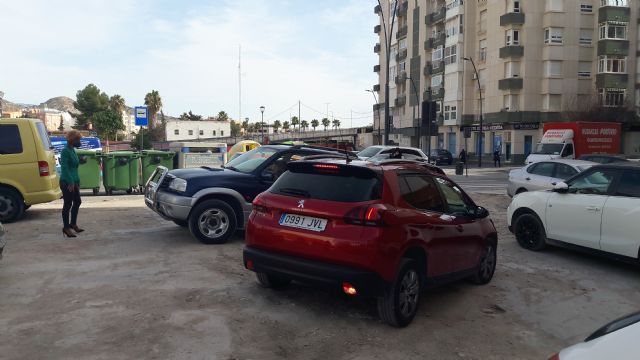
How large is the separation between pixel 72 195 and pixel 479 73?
5033cm

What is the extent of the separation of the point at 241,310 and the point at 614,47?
5101 centimetres

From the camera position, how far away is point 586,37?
4822cm

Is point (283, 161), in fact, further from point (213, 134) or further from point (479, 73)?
point (213, 134)

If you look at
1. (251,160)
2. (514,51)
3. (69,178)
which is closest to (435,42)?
(514,51)

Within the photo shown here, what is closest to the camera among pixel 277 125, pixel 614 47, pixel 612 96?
pixel 614 47

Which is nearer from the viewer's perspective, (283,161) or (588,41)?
(283,161)

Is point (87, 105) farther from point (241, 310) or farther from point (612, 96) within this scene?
point (241, 310)

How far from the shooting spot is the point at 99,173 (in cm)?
1472

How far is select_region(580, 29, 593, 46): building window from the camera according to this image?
48.1 meters

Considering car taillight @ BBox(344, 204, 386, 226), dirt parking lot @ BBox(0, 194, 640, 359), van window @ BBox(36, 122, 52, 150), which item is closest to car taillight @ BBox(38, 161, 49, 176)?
van window @ BBox(36, 122, 52, 150)

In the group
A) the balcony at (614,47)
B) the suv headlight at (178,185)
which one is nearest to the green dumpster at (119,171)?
the suv headlight at (178,185)

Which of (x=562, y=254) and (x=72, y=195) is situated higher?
(x=72, y=195)

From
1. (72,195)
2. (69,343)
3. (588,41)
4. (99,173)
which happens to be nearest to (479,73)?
(588,41)

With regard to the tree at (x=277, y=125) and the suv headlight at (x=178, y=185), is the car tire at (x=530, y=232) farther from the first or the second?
the tree at (x=277, y=125)
